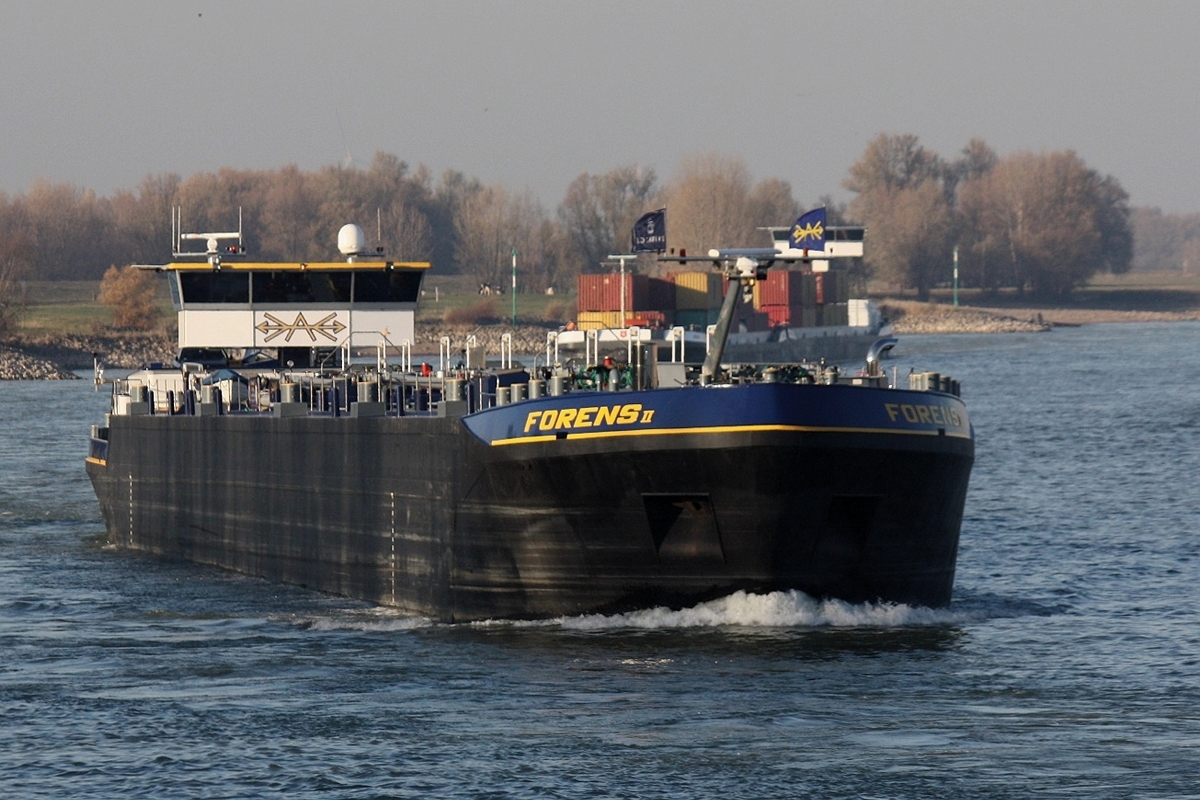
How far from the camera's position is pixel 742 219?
6245 inches

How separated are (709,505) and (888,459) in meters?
2.37

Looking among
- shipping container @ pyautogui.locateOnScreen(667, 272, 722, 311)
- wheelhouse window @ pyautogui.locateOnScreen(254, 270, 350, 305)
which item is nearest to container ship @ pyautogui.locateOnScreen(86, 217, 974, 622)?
wheelhouse window @ pyautogui.locateOnScreen(254, 270, 350, 305)

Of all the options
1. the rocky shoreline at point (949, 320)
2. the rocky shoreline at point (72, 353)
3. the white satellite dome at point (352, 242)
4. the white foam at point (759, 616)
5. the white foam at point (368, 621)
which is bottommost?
the white foam at point (368, 621)

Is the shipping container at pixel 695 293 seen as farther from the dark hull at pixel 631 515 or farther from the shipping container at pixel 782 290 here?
the dark hull at pixel 631 515

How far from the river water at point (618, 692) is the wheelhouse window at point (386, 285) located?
686 cm

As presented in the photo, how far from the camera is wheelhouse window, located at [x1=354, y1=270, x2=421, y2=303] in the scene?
121ft

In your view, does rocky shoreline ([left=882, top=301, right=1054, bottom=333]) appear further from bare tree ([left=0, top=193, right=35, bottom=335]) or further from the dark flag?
the dark flag

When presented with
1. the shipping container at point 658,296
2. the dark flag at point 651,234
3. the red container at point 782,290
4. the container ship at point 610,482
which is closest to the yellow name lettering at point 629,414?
the container ship at point 610,482

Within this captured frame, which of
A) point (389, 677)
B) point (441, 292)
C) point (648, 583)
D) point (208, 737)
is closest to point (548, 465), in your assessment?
point (648, 583)

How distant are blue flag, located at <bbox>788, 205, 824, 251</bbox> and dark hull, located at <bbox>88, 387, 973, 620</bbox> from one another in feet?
10.8

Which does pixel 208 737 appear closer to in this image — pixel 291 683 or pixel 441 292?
pixel 291 683

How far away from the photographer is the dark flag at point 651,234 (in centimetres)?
2778

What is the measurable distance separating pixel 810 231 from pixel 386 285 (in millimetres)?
14176

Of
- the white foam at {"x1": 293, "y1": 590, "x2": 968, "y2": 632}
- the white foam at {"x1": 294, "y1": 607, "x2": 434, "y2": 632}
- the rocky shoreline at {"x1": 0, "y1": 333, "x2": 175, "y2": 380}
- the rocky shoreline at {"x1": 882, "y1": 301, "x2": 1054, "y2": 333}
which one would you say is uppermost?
the rocky shoreline at {"x1": 882, "y1": 301, "x2": 1054, "y2": 333}
